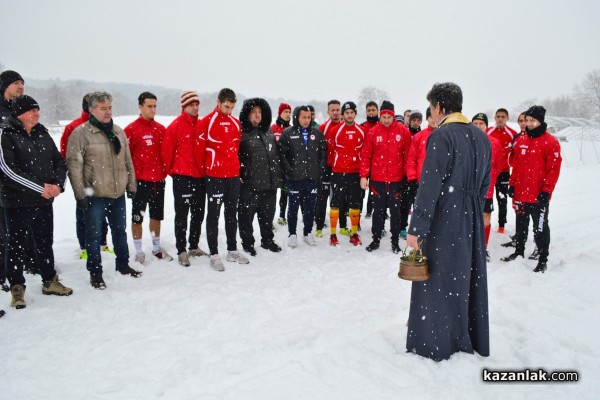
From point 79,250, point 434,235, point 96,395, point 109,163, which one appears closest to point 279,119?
point 109,163

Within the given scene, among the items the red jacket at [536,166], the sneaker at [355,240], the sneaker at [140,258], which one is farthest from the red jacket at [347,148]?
the sneaker at [140,258]

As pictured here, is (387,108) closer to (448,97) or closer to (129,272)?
(448,97)

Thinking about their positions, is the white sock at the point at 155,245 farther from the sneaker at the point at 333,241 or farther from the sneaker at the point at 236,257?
the sneaker at the point at 333,241

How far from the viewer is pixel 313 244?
7.07 m

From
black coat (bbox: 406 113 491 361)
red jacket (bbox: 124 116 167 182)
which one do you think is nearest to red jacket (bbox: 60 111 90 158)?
red jacket (bbox: 124 116 167 182)

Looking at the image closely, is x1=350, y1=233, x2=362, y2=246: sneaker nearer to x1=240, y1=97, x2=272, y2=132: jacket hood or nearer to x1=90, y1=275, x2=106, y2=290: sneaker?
x1=240, y1=97, x2=272, y2=132: jacket hood

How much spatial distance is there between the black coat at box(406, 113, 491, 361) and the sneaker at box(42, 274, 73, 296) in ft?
13.4

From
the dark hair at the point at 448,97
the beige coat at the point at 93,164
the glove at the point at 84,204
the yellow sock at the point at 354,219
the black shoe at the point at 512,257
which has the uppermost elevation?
the dark hair at the point at 448,97

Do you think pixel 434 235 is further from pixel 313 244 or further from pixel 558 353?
pixel 313 244

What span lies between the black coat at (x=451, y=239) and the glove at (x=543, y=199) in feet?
10.2

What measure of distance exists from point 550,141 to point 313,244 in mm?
4206

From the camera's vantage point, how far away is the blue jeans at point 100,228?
4.84 metres

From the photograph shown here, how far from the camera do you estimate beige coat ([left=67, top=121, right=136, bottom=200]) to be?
186 inches

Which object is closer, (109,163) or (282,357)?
(282,357)
